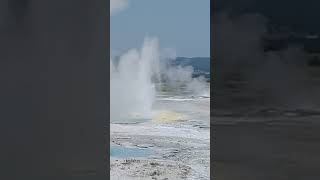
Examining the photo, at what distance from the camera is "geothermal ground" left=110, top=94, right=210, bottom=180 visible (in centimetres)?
454

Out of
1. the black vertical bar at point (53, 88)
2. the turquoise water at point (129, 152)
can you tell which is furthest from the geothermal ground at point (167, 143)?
the black vertical bar at point (53, 88)

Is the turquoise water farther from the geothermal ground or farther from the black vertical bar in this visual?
the black vertical bar

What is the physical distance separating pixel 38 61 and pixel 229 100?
121 centimetres

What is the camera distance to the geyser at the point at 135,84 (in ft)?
15.4

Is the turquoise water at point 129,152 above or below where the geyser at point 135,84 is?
below

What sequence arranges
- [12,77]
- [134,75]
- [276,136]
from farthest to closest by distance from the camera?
[134,75] < [12,77] < [276,136]

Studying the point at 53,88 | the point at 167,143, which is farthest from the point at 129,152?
the point at 53,88

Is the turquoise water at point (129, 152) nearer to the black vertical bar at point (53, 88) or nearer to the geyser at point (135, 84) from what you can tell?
the geyser at point (135, 84)

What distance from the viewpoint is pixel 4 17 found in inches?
108

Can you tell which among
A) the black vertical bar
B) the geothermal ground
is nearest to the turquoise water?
the geothermal ground

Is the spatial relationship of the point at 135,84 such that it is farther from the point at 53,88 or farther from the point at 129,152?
the point at 53,88

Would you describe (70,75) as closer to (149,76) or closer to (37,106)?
(37,106)

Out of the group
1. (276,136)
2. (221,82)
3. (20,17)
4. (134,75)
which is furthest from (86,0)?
(134,75)

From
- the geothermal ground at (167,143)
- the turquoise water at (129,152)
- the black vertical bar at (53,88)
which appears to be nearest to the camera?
the black vertical bar at (53,88)
